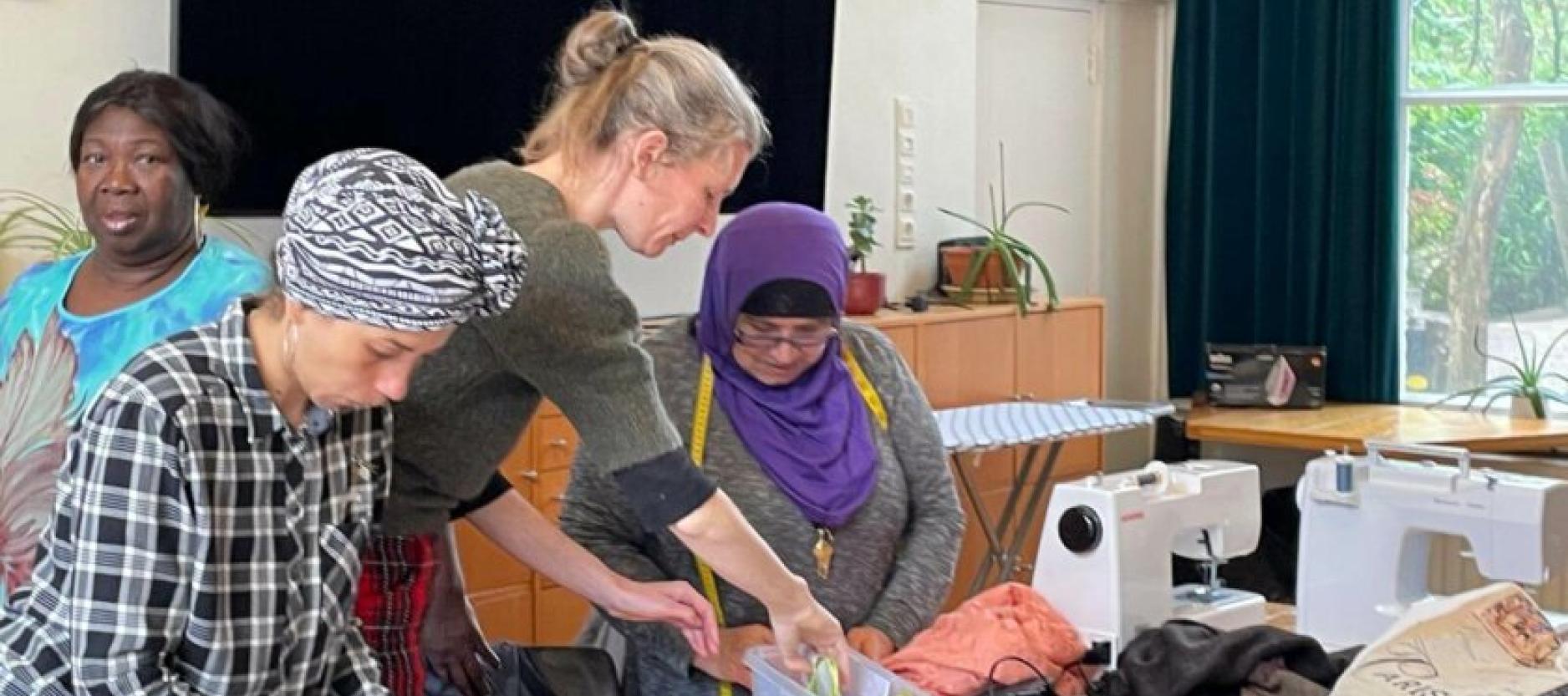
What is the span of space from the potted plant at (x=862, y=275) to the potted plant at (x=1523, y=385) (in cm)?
193

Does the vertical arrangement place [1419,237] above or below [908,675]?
above

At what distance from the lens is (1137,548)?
2441mm

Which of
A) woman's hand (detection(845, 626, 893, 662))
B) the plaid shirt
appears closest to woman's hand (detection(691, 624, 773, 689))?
woman's hand (detection(845, 626, 893, 662))

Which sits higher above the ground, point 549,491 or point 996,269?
point 996,269

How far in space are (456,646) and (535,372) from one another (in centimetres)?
58

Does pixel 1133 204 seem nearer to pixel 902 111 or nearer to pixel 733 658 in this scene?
pixel 902 111

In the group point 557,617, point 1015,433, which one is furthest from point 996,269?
point 557,617

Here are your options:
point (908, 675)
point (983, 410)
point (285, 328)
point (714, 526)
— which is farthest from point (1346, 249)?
point (285, 328)

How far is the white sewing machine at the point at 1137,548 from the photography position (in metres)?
2.39

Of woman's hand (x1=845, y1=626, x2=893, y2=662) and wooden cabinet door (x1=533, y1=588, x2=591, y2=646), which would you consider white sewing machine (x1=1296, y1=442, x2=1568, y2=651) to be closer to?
woman's hand (x1=845, y1=626, x2=893, y2=662)

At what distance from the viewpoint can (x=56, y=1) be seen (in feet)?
10.8

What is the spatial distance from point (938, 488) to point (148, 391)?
1349mm

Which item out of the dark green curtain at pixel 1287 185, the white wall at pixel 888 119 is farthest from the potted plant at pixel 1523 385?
the white wall at pixel 888 119

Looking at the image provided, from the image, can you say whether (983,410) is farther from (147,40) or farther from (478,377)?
(478,377)
